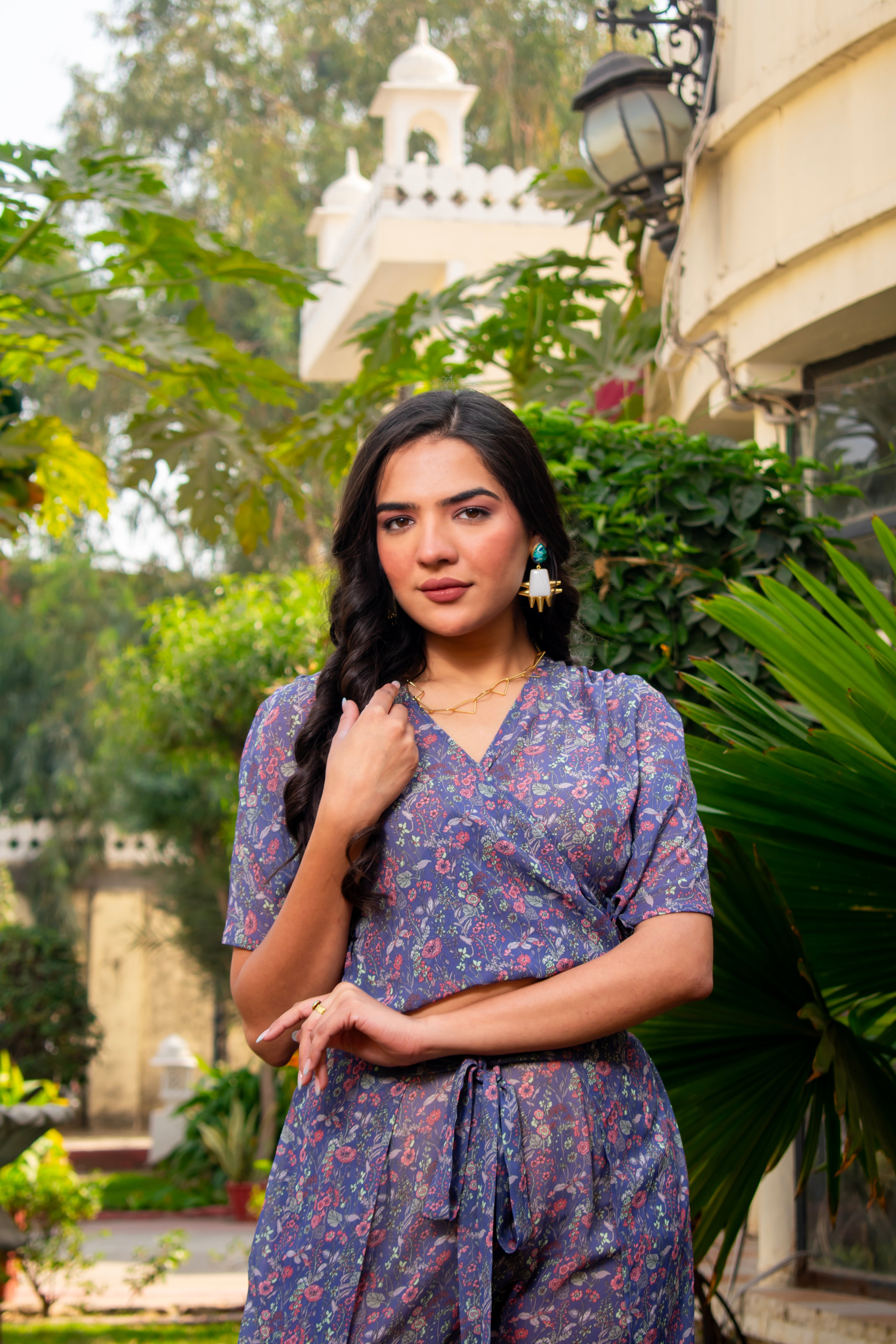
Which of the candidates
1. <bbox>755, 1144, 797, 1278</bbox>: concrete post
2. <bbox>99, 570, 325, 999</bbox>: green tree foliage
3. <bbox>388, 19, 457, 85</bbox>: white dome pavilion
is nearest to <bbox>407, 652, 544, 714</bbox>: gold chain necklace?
<bbox>755, 1144, 797, 1278</bbox>: concrete post

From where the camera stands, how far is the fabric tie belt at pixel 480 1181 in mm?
1437

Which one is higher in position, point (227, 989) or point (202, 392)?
point (202, 392)

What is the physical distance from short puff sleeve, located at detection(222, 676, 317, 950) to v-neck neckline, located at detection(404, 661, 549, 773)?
148 millimetres

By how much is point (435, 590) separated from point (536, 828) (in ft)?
1.00

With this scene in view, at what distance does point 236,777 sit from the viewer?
12.0m

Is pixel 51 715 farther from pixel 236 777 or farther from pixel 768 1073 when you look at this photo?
pixel 768 1073

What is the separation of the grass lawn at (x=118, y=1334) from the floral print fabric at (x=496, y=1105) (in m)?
4.88

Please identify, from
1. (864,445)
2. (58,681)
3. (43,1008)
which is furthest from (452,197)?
(58,681)

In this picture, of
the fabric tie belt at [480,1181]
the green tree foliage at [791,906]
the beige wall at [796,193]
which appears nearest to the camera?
the fabric tie belt at [480,1181]

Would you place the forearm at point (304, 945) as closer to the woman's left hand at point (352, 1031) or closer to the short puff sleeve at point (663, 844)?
the woman's left hand at point (352, 1031)

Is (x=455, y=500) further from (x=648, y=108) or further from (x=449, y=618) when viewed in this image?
(x=648, y=108)

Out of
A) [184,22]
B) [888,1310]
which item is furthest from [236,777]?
[184,22]

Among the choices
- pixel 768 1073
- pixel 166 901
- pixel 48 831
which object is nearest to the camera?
pixel 768 1073

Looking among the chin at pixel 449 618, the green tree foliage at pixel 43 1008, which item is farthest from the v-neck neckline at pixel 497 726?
the green tree foliage at pixel 43 1008
